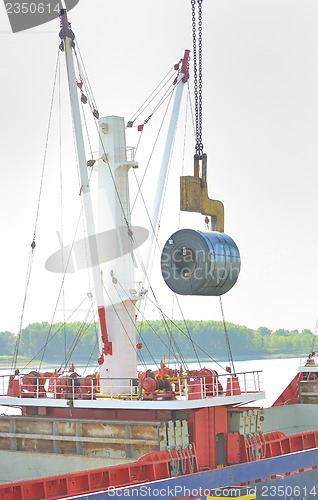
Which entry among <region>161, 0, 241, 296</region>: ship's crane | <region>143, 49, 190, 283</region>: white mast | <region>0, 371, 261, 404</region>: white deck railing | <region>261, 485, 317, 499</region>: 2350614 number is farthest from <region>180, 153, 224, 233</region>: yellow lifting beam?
<region>261, 485, 317, 499</region>: 2350614 number

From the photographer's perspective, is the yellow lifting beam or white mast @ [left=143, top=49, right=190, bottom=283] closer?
the yellow lifting beam

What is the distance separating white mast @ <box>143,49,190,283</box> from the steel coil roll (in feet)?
8.91

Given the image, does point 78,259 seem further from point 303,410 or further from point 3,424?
point 303,410

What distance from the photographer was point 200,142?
62.8ft

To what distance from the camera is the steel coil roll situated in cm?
1830

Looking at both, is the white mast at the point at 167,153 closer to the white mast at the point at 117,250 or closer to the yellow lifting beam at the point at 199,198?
the white mast at the point at 117,250

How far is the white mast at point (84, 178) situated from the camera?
1991cm

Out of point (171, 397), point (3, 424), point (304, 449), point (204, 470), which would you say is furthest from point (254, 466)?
point (3, 424)

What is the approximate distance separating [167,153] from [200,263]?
5832mm

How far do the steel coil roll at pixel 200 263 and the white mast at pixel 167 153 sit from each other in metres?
2.71

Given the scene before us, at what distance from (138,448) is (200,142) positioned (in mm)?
7194

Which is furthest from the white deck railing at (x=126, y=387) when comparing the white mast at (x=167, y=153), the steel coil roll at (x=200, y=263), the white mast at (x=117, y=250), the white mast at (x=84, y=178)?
the white mast at (x=167, y=153)

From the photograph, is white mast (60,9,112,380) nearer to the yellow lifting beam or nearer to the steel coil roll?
the steel coil roll

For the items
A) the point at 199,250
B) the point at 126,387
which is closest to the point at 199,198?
the point at 199,250
